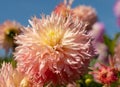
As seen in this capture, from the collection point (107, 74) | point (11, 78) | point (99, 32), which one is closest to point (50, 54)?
point (11, 78)

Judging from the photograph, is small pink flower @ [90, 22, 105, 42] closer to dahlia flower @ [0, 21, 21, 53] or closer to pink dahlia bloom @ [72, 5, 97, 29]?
pink dahlia bloom @ [72, 5, 97, 29]

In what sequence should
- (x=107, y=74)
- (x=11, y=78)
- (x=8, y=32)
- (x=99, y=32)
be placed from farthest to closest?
(x=99, y=32) < (x=8, y=32) < (x=107, y=74) < (x=11, y=78)

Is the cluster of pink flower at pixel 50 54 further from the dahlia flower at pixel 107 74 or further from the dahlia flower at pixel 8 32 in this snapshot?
the dahlia flower at pixel 8 32

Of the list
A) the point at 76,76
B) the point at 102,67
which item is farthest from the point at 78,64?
the point at 102,67

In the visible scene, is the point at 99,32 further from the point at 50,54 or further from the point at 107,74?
the point at 50,54

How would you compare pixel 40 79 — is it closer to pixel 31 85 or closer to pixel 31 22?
pixel 31 85

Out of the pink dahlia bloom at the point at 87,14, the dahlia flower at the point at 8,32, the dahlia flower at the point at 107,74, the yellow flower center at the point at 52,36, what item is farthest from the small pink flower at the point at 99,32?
the yellow flower center at the point at 52,36

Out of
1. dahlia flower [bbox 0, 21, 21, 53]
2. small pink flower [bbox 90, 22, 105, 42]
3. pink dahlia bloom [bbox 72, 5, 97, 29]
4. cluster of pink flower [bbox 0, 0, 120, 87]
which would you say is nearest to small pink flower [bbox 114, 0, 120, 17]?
pink dahlia bloom [bbox 72, 5, 97, 29]
